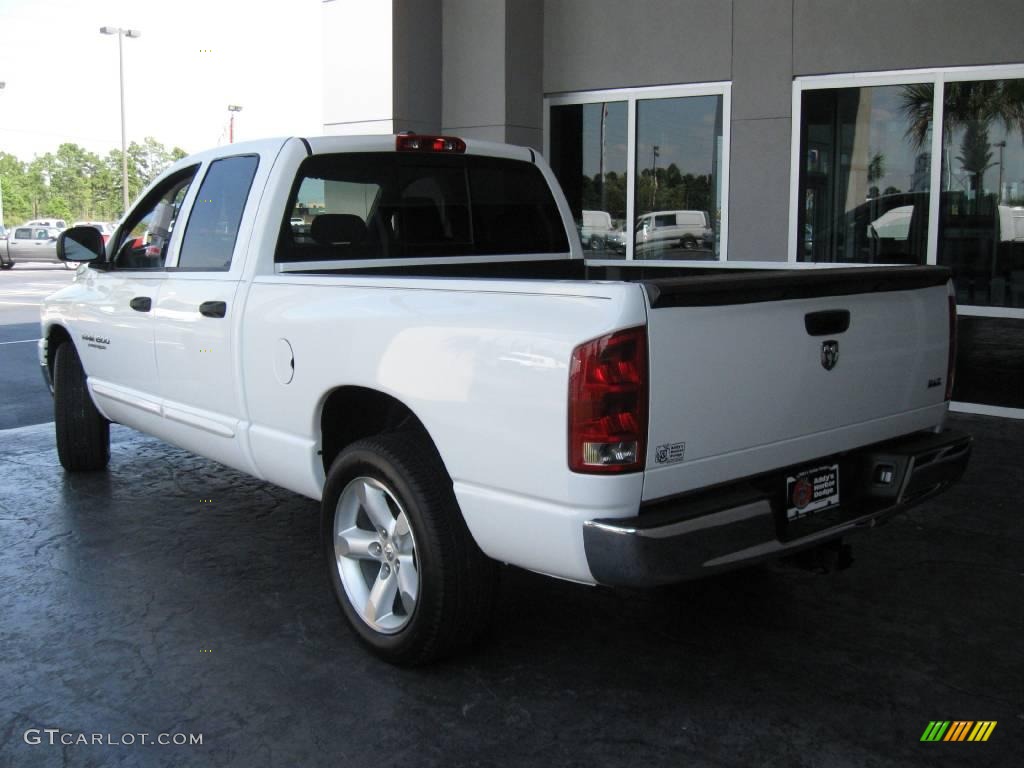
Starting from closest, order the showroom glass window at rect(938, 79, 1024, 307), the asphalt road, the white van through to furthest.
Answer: the showroom glass window at rect(938, 79, 1024, 307)
the asphalt road
the white van

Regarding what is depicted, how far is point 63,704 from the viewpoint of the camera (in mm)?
3479

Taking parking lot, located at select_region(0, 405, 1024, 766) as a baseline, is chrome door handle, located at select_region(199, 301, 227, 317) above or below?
above

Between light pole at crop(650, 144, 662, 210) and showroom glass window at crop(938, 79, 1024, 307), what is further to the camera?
light pole at crop(650, 144, 662, 210)

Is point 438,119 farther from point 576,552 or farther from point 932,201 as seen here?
point 576,552

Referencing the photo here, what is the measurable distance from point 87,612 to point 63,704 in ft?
2.77

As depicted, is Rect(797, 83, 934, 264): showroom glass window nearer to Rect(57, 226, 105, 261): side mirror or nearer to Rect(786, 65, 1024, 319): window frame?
Rect(786, 65, 1024, 319): window frame

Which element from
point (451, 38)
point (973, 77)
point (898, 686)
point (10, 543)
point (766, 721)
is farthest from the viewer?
point (451, 38)

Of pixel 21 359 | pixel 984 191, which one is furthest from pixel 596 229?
pixel 21 359

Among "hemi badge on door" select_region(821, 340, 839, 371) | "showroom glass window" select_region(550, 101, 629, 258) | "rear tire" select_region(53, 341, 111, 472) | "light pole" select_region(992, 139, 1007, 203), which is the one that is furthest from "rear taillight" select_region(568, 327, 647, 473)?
"showroom glass window" select_region(550, 101, 629, 258)

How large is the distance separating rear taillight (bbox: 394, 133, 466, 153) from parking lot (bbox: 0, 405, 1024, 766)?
1998mm

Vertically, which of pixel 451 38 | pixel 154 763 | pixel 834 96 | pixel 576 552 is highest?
pixel 451 38

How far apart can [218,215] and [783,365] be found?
2.84m

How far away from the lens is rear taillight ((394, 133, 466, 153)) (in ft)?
15.8

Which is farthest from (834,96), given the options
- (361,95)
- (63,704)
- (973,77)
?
(63,704)
